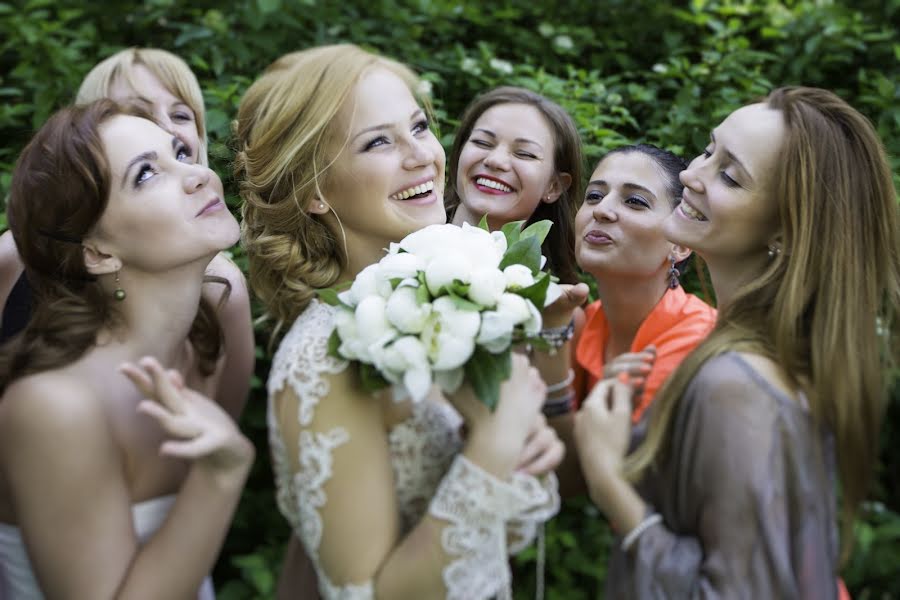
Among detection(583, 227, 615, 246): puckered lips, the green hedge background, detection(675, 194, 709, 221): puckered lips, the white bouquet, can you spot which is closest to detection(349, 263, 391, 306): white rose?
the white bouquet

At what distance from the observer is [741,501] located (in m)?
2.05

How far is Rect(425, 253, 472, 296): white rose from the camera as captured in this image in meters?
2.09

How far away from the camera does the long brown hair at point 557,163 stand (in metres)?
3.60

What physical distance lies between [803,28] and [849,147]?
272cm

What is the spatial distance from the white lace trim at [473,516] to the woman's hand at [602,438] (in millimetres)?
194

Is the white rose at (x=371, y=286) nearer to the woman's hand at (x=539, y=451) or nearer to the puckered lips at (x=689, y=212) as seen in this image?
the woman's hand at (x=539, y=451)

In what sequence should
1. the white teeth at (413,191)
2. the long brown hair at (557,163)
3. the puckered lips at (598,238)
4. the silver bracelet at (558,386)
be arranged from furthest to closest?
the long brown hair at (557,163)
the puckered lips at (598,238)
the white teeth at (413,191)
the silver bracelet at (558,386)

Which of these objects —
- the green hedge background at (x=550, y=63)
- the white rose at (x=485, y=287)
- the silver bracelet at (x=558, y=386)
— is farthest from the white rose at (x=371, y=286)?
the green hedge background at (x=550, y=63)

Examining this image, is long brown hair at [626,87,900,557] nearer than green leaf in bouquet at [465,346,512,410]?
No

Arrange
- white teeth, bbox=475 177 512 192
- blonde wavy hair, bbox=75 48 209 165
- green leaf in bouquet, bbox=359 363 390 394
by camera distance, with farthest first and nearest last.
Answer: blonde wavy hair, bbox=75 48 209 165 → white teeth, bbox=475 177 512 192 → green leaf in bouquet, bbox=359 363 390 394

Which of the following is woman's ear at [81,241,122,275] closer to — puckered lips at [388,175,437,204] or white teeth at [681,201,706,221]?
puckered lips at [388,175,437,204]

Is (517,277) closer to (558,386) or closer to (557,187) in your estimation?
(558,386)

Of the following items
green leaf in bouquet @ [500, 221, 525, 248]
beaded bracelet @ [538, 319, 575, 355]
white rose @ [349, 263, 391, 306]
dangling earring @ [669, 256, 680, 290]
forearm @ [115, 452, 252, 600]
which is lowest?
forearm @ [115, 452, 252, 600]

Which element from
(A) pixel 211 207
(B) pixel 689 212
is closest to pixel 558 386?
(B) pixel 689 212
